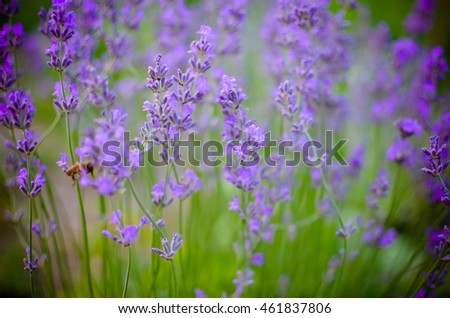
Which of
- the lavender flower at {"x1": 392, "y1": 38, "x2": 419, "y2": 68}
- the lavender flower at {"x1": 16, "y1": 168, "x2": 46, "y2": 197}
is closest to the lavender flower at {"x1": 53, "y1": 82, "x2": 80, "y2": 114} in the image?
the lavender flower at {"x1": 16, "y1": 168, "x2": 46, "y2": 197}

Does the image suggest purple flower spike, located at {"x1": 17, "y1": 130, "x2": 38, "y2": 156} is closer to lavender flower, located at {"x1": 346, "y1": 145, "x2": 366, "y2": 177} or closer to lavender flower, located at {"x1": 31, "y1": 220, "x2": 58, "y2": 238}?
lavender flower, located at {"x1": 31, "y1": 220, "x2": 58, "y2": 238}

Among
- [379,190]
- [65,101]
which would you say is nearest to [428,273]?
[379,190]

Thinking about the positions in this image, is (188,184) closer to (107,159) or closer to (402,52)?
(107,159)

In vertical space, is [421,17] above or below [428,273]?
above

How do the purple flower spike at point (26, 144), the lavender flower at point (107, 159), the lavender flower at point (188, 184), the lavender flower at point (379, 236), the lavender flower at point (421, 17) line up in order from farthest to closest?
the lavender flower at point (421, 17) → the lavender flower at point (379, 236) → the lavender flower at point (188, 184) → the purple flower spike at point (26, 144) → the lavender flower at point (107, 159)

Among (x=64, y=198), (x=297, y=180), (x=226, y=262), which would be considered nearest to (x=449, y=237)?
(x=297, y=180)

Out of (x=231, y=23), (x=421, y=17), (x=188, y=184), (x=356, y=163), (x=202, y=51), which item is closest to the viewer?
(x=202, y=51)

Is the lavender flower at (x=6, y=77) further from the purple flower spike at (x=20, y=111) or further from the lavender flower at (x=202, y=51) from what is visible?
the lavender flower at (x=202, y=51)

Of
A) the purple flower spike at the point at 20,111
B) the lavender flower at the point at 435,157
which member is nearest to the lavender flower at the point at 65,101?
the purple flower spike at the point at 20,111

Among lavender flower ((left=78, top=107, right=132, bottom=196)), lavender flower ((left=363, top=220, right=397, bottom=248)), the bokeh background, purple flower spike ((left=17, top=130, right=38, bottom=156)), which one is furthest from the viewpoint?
the bokeh background

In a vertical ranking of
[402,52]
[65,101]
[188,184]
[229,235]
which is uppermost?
[402,52]

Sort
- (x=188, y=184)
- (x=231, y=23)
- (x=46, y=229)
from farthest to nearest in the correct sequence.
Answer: (x=231, y=23), (x=46, y=229), (x=188, y=184)
